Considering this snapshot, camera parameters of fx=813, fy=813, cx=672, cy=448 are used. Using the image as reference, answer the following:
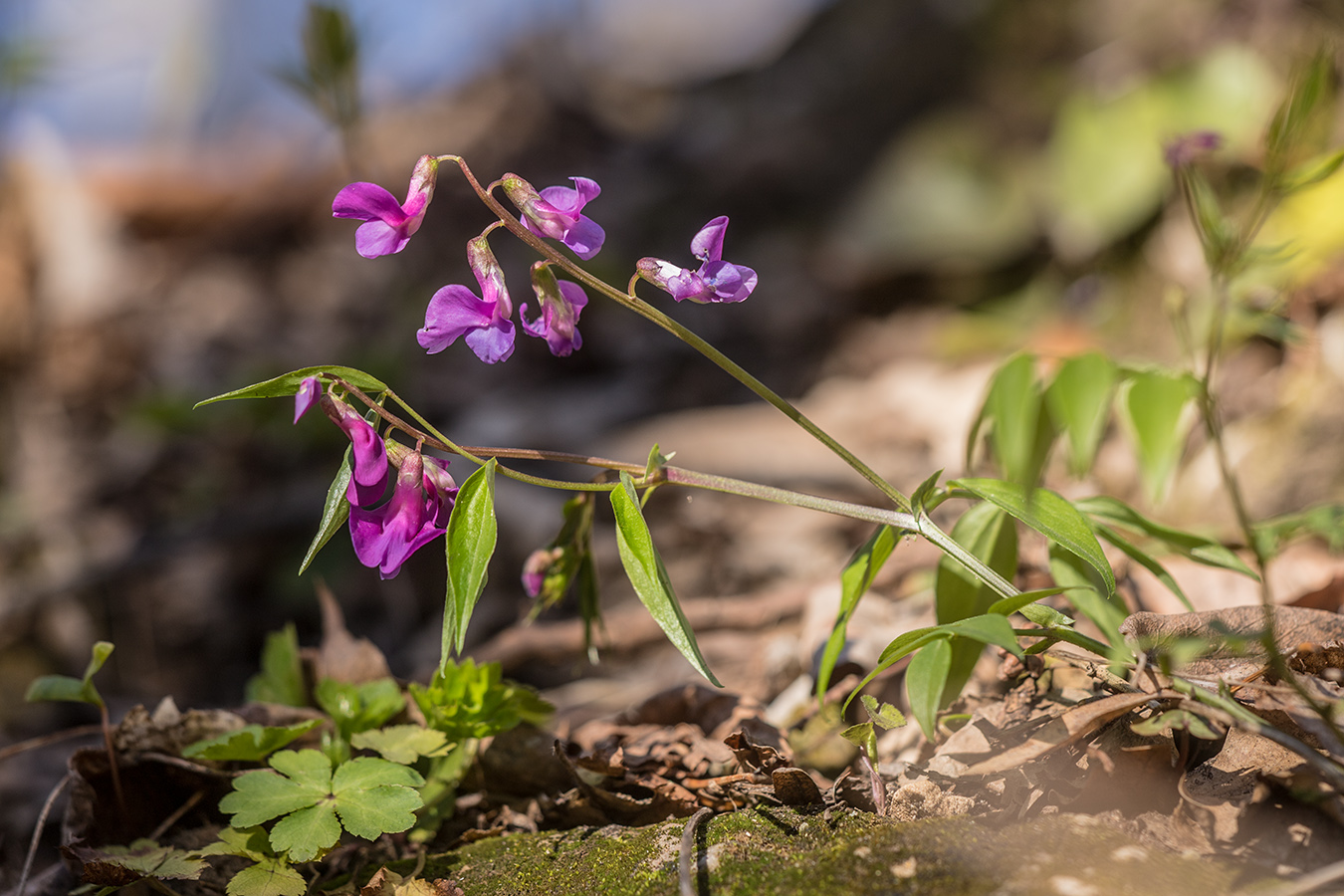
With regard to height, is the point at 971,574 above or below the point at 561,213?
below

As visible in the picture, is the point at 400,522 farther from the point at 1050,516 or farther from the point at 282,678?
the point at 1050,516

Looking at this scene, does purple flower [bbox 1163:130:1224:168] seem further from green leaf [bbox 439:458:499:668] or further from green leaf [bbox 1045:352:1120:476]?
green leaf [bbox 439:458:499:668]

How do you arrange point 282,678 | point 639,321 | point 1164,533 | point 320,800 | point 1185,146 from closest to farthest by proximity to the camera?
point 320,800
point 1164,533
point 282,678
point 1185,146
point 639,321

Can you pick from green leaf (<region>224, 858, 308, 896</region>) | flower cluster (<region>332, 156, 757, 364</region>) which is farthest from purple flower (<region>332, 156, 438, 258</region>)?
green leaf (<region>224, 858, 308, 896</region>)

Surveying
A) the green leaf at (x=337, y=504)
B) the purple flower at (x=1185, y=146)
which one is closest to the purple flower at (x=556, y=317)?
the green leaf at (x=337, y=504)

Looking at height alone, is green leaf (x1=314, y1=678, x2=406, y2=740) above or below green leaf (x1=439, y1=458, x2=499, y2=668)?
below

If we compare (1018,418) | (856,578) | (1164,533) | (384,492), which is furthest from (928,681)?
(384,492)
